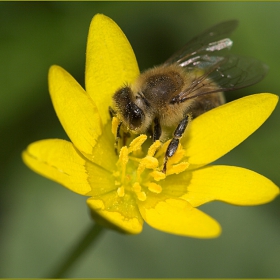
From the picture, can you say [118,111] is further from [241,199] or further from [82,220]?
[82,220]

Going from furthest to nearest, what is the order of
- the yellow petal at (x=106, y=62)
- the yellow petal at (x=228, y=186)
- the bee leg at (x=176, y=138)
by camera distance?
the yellow petal at (x=106, y=62)
the bee leg at (x=176, y=138)
the yellow petal at (x=228, y=186)

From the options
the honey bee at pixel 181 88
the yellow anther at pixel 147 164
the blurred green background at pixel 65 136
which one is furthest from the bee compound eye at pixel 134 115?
the blurred green background at pixel 65 136

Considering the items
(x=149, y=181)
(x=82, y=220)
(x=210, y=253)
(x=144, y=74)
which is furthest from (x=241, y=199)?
(x=82, y=220)

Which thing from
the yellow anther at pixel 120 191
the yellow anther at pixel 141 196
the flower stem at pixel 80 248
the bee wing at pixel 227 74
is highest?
the bee wing at pixel 227 74

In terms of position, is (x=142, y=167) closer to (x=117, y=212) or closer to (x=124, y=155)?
(x=124, y=155)

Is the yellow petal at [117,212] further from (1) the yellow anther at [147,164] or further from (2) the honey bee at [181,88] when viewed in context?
(2) the honey bee at [181,88]

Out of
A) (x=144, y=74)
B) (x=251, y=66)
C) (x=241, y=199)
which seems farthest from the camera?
(x=251, y=66)

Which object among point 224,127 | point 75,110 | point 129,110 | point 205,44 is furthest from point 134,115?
point 205,44
